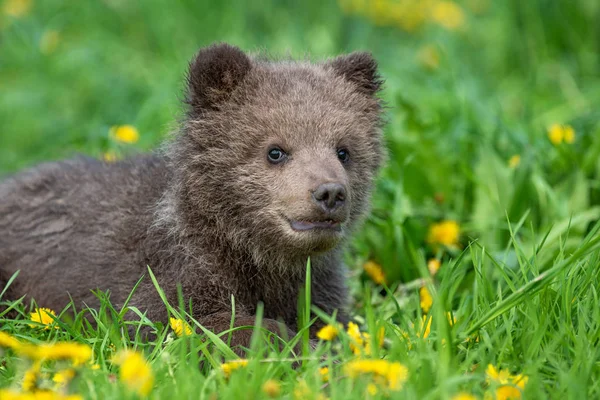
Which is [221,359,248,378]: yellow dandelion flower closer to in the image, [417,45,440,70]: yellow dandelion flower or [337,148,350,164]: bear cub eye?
[337,148,350,164]: bear cub eye

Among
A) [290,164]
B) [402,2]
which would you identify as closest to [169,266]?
[290,164]

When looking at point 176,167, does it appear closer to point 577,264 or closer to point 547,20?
point 577,264

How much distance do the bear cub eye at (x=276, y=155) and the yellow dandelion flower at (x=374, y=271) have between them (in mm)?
1614

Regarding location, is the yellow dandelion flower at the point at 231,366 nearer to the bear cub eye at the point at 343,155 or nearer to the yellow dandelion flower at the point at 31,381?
the yellow dandelion flower at the point at 31,381

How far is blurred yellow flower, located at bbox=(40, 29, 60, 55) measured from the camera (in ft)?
29.7

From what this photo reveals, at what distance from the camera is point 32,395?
3414mm

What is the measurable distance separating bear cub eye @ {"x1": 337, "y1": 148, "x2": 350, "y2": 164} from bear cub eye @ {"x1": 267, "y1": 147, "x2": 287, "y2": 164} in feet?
1.12

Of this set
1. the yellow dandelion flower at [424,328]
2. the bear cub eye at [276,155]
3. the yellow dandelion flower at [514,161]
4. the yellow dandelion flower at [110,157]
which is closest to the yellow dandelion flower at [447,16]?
the yellow dandelion flower at [514,161]

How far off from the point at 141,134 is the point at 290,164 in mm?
→ 3438

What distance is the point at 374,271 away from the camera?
20.2ft

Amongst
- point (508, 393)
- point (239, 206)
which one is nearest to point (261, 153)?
point (239, 206)

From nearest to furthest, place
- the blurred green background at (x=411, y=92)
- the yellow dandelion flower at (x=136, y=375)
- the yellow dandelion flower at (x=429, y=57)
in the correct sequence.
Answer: the yellow dandelion flower at (x=136, y=375) < the blurred green background at (x=411, y=92) < the yellow dandelion flower at (x=429, y=57)

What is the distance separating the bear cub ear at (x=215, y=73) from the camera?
4.88 metres

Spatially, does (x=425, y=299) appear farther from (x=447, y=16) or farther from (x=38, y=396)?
(x=447, y=16)
